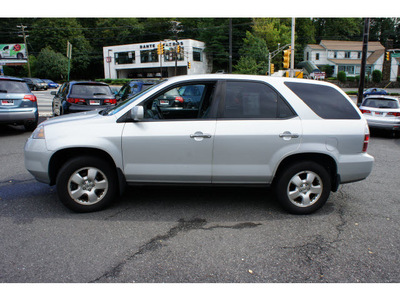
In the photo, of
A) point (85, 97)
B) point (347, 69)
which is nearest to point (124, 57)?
point (347, 69)

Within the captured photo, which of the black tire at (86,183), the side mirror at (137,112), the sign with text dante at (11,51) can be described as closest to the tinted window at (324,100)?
the side mirror at (137,112)

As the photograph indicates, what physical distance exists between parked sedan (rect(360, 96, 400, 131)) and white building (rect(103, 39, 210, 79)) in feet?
177

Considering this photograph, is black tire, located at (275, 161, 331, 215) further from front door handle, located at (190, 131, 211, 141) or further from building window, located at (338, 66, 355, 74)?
building window, located at (338, 66, 355, 74)

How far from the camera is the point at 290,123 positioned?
13.7 feet

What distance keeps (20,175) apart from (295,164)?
4892 mm

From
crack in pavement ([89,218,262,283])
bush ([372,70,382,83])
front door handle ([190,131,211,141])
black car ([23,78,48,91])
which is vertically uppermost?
bush ([372,70,382,83])

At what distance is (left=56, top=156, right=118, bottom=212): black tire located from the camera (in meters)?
4.17

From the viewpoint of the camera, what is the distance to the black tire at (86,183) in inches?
164

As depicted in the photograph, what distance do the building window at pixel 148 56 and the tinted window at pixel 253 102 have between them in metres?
66.1

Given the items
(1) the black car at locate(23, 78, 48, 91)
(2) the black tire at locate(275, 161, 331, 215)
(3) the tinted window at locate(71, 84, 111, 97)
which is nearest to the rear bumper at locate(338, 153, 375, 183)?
(2) the black tire at locate(275, 161, 331, 215)

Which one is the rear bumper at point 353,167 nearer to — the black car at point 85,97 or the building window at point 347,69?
the black car at point 85,97

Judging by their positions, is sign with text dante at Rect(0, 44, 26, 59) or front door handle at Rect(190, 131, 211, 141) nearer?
front door handle at Rect(190, 131, 211, 141)

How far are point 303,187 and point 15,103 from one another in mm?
9138

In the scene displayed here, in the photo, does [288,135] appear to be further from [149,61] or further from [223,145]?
[149,61]
